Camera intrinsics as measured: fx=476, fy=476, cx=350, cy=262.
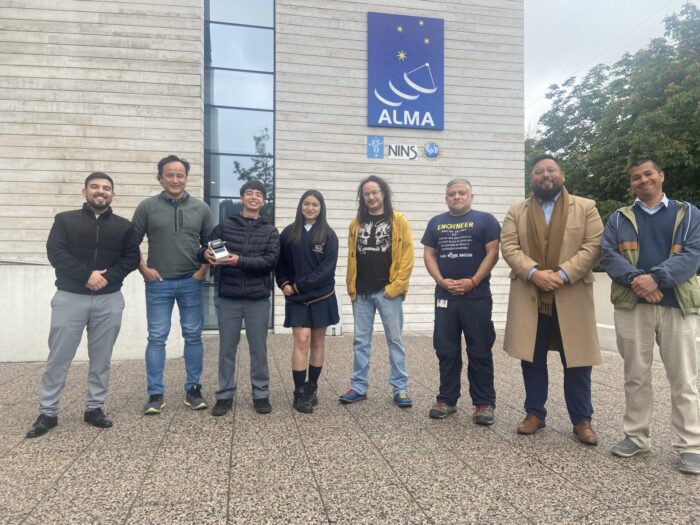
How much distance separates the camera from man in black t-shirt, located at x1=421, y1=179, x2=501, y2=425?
3.80 m

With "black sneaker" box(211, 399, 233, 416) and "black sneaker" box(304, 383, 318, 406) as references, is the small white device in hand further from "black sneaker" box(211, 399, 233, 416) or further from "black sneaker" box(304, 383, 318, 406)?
"black sneaker" box(304, 383, 318, 406)

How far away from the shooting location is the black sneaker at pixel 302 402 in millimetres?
4008

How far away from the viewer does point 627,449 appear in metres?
3.04

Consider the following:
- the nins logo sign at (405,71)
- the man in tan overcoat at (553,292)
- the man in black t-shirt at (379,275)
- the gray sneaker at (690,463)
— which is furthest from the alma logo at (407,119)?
the gray sneaker at (690,463)

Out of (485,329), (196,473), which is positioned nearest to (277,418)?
(196,473)

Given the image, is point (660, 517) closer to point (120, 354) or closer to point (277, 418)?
point (277, 418)

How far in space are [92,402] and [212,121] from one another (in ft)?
26.3

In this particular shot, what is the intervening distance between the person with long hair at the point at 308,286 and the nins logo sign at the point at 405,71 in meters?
6.77

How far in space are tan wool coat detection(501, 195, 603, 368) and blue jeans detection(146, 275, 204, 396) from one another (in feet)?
8.61

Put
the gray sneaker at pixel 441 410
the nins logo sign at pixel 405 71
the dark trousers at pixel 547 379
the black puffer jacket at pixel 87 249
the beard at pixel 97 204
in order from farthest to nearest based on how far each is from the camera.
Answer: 1. the nins logo sign at pixel 405 71
2. the gray sneaker at pixel 441 410
3. the beard at pixel 97 204
4. the black puffer jacket at pixel 87 249
5. the dark trousers at pixel 547 379

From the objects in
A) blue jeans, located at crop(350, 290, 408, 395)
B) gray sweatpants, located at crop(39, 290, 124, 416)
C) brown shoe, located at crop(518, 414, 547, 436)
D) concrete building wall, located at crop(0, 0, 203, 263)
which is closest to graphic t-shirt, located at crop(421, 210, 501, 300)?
blue jeans, located at crop(350, 290, 408, 395)

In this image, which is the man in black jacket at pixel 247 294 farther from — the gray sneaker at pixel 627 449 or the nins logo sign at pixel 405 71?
the nins logo sign at pixel 405 71

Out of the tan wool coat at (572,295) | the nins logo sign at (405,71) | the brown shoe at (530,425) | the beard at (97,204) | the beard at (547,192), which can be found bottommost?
the brown shoe at (530,425)

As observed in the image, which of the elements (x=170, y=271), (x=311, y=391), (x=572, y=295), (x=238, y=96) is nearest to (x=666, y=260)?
(x=572, y=295)
